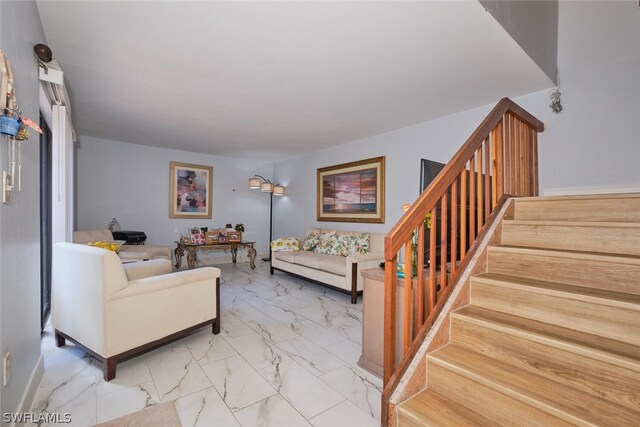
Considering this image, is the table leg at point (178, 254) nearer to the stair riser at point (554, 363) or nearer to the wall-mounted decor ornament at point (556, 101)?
the stair riser at point (554, 363)

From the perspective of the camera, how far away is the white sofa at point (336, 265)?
376 cm

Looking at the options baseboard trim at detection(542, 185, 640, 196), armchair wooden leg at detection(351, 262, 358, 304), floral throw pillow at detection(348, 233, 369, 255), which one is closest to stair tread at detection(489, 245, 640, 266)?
baseboard trim at detection(542, 185, 640, 196)

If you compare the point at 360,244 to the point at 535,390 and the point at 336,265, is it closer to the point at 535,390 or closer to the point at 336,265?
the point at 336,265

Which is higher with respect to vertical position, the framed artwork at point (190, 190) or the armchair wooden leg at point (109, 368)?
the framed artwork at point (190, 190)

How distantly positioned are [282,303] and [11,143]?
9.41 feet

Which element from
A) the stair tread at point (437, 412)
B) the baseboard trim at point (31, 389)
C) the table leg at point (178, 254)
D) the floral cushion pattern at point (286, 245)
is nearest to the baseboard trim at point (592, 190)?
the stair tread at point (437, 412)

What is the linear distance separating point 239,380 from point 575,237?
92.3 inches

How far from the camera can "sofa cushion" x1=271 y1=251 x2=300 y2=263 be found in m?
4.85

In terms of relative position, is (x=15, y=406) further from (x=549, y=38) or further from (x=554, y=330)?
(x=549, y=38)

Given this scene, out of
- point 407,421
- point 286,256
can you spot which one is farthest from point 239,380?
point 286,256

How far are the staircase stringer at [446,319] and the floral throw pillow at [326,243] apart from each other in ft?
9.74

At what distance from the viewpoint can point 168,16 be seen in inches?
75.2

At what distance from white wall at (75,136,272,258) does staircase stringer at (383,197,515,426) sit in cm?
558

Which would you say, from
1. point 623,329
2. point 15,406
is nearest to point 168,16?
point 15,406
